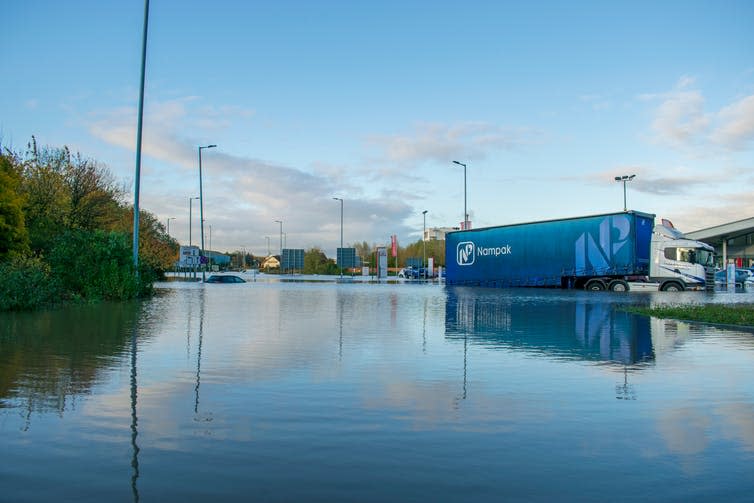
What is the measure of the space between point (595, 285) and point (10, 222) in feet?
109

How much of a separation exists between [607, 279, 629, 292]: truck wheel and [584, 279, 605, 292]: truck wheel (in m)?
0.50

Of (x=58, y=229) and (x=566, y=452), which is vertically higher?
(x=58, y=229)

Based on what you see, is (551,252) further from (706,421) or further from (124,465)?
(124,465)

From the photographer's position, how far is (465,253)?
50531mm

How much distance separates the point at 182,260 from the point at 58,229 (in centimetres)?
2689

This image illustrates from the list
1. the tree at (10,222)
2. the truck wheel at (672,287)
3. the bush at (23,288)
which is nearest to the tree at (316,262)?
the truck wheel at (672,287)

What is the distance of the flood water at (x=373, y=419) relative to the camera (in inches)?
181

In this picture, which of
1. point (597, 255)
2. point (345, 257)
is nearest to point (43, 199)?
point (597, 255)

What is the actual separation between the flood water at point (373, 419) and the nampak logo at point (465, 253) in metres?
36.3

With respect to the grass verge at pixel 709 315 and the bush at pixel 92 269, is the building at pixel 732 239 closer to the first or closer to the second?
the grass verge at pixel 709 315

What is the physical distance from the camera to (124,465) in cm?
493

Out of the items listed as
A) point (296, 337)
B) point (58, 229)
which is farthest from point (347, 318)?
point (58, 229)

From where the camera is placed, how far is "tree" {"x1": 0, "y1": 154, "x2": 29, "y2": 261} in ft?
96.6

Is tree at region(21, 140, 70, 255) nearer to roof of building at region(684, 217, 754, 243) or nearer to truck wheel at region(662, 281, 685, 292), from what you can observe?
truck wheel at region(662, 281, 685, 292)
